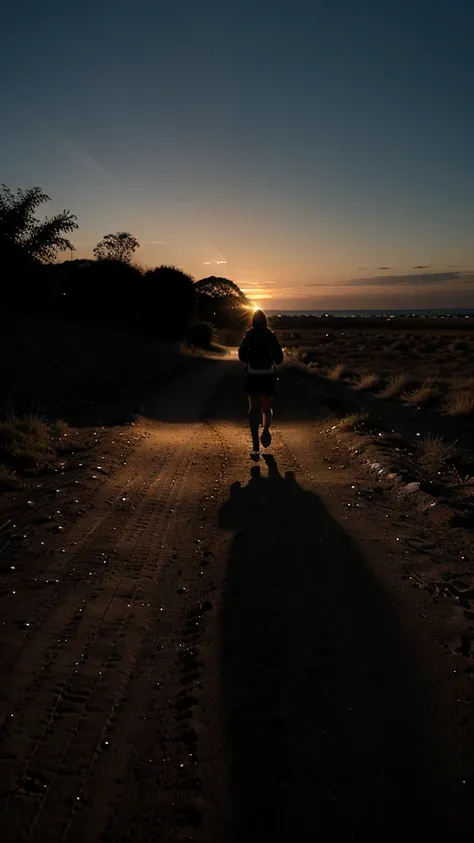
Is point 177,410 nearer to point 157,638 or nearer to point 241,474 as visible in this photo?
point 241,474

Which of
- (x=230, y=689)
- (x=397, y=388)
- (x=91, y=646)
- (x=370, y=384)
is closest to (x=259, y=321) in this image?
(x=91, y=646)

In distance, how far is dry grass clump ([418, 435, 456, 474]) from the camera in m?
9.42

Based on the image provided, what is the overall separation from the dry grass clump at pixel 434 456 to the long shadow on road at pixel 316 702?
161 inches

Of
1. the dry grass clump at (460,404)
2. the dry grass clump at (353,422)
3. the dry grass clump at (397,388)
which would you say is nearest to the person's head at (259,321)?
the dry grass clump at (353,422)

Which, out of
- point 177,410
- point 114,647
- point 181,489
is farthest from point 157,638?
point 177,410

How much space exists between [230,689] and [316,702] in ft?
→ 1.59

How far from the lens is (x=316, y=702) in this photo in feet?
11.3

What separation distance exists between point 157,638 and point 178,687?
59 cm

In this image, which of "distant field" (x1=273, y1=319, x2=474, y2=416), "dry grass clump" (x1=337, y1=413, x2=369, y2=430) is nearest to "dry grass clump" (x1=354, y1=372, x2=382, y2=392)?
"distant field" (x1=273, y1=319, x2=474, y2=416)

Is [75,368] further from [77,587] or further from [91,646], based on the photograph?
[91,646]

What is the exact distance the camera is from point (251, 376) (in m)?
10.2

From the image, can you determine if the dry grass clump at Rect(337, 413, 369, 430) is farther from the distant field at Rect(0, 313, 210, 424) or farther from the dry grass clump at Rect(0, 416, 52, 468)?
the dry grass clump at Rect(0, 416, 52, 468)

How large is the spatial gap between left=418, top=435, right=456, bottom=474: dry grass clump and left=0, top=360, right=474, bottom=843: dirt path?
3.13 meters

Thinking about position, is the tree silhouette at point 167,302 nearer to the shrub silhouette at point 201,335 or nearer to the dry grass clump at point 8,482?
the shrub silhouette at point 201,335
